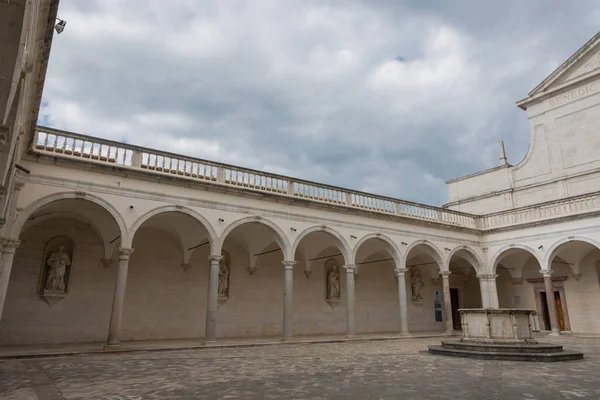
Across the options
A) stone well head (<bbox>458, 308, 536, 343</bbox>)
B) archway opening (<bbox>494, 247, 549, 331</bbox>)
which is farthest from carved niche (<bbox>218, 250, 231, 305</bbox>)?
archway opening (<bbox>494, 247, 549, 331</bbox>)

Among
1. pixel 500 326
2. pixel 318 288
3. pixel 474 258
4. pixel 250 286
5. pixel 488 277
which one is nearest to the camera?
pixel 500 326

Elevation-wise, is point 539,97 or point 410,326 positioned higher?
point 539,97

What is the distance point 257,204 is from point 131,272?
573cm

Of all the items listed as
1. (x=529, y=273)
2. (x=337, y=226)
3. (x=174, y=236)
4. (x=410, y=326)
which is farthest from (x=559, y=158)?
(x=174, y=236)

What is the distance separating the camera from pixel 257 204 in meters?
16.1

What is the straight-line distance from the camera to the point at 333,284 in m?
21.7

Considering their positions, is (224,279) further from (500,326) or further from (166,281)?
(500,326)

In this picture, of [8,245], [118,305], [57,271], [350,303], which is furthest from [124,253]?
[350,303]

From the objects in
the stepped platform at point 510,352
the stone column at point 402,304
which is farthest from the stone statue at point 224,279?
the stepped platform at point 510,352

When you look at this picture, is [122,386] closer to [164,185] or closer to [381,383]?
[381,383]

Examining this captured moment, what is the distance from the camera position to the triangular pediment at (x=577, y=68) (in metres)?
22.7

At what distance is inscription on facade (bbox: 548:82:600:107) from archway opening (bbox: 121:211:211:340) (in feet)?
70.2

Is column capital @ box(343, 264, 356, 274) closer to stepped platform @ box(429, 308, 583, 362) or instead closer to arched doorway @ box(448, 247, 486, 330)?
stepped platform @ box(429, 308, 583, 362)

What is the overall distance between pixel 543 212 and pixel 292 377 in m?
18.0
